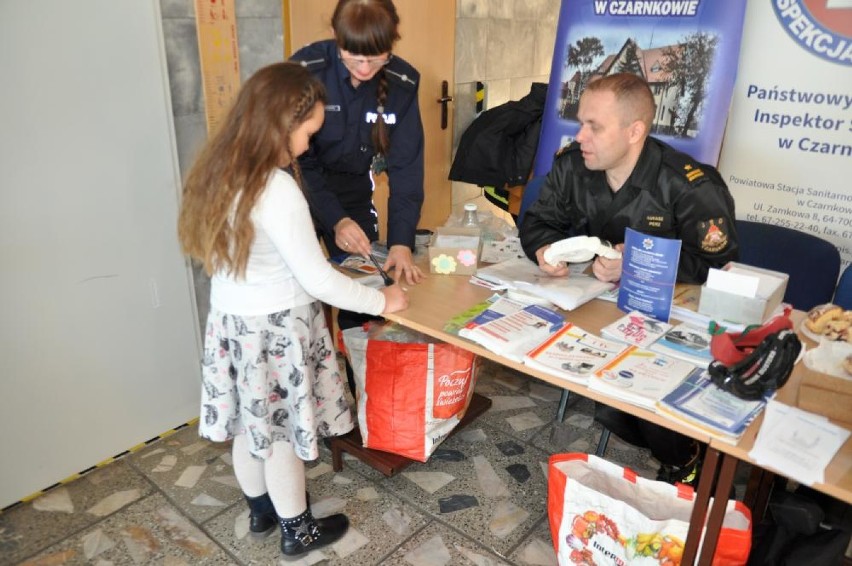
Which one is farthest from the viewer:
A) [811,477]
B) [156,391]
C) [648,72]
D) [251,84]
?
[648,72]

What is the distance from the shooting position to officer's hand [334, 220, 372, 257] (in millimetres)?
1920

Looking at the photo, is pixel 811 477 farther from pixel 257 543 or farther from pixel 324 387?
pixel 257 543

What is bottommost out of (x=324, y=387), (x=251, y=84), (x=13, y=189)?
(x=324, y=387)

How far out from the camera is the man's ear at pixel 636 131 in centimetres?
184

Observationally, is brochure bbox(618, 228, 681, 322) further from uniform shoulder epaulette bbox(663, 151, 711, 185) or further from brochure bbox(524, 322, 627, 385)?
uniform shoulder epaulette bbox(663, 151, 711, 185)

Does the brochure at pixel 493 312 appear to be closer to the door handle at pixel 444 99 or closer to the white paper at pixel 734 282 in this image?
the white paper at pixel 734 282

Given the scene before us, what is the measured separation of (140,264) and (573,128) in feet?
6.69

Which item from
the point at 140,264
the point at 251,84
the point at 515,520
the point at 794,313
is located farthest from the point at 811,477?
the point at 140,264

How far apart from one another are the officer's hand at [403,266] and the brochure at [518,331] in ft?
1.18

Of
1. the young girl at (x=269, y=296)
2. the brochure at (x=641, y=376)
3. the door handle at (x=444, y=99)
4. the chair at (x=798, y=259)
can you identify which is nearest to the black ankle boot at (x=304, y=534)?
the young girl at (x=269, y=296)

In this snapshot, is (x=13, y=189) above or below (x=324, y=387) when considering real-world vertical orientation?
above

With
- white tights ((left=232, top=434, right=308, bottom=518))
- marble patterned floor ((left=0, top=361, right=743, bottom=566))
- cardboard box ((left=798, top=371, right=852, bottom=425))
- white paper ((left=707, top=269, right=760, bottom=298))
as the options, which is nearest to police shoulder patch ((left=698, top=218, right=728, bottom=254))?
white paper ((left=707, top=269, right=760, bottom=298))

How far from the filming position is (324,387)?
180 centimetres

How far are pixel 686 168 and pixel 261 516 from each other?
164cm
